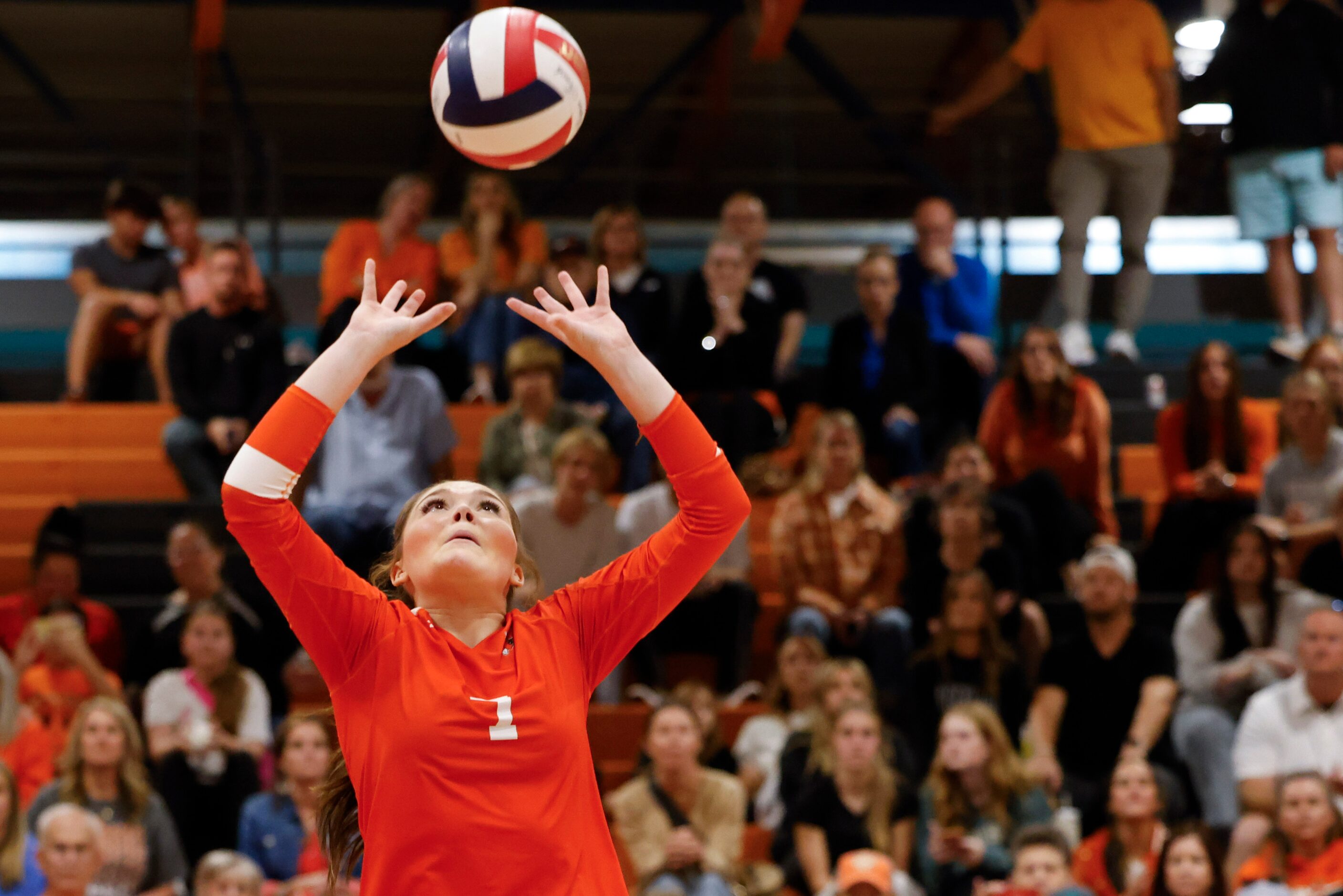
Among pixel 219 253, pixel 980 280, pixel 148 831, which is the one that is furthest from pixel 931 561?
pixel 219 253

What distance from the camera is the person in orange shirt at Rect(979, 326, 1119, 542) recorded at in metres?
8.20

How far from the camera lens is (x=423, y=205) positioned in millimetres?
9609

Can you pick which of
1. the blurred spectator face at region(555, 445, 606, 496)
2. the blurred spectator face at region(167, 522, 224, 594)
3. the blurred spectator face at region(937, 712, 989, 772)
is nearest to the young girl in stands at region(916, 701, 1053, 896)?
the blurred spectator face at region(937, 712, 989, 772)

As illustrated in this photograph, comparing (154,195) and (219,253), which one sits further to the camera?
(154,195)

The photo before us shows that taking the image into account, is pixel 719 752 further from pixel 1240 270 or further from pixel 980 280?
pixel 1240 270

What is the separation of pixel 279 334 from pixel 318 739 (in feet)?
9.10

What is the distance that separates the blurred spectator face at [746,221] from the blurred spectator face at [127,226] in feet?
10.9

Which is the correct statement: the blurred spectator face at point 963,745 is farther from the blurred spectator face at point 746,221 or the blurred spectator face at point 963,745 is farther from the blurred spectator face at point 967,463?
the blurred spectator face at point 746,221

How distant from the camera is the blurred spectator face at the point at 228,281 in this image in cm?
866

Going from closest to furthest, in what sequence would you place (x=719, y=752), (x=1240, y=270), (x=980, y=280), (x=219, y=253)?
1. (x=719, y=752)
2. (x=219, y=253)
3. (x=980, y=280)
4. (x=1240, y=270)

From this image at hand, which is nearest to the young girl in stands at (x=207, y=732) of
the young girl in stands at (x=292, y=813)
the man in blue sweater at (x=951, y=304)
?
the young girl in stands at (x=292, y=813)

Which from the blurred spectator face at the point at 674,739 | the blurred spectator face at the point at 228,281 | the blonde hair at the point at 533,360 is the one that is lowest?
the blurred spectator face at the point at 674,739

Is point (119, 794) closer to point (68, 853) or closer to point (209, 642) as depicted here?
point (68, 853)

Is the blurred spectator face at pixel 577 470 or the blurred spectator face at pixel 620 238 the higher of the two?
the blurred spectator face at pixel 620 238
